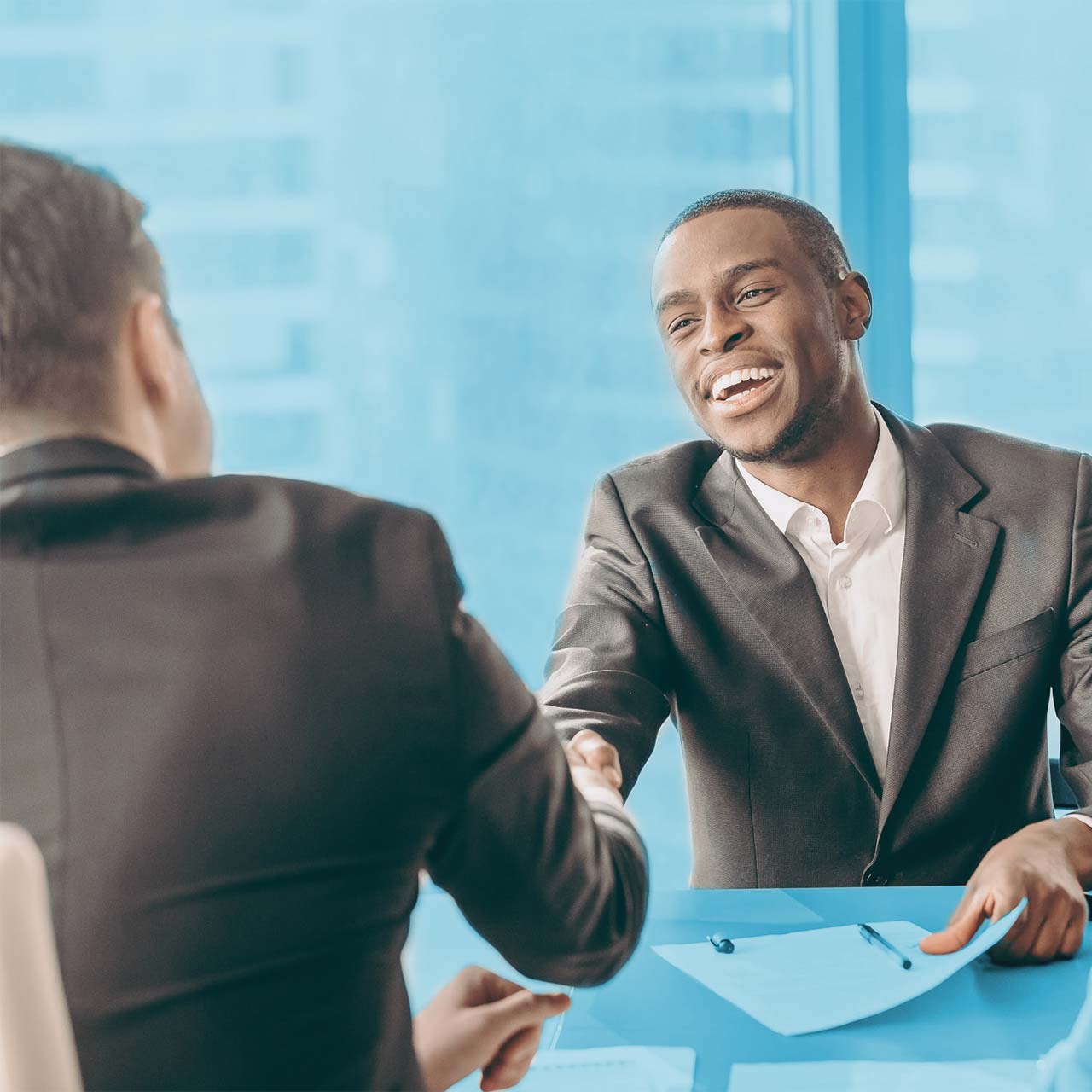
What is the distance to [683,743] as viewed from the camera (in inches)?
76.8

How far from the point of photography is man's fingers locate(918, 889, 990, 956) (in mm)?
1161

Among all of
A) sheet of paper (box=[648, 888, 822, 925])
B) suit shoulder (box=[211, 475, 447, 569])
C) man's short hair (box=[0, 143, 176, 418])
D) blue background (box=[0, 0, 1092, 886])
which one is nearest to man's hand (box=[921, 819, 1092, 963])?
sheet of paper (box=[648, 888, 822, 925])

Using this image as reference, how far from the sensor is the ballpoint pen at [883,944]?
114 cm

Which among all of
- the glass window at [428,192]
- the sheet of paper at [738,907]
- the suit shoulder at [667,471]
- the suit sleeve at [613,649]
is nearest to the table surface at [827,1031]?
the sheet of paper at [738,907]

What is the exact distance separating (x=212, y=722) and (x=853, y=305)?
66.9 inches

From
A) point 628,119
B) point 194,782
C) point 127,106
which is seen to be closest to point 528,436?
point 628,119

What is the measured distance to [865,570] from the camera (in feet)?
6.34

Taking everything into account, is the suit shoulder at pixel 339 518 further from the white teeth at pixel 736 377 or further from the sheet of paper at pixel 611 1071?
the white teeth at pixel 736 377

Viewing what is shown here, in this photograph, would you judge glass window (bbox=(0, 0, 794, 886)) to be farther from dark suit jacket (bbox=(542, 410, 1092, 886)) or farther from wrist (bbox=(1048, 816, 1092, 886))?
wrist (bbox=(1048, 816, 1092, 886))

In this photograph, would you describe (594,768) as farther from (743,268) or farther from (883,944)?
(743,268)

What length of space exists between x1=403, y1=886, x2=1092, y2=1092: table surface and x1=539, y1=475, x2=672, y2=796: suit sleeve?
0.35m

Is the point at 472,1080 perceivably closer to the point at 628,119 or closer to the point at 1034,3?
the point at 628,119

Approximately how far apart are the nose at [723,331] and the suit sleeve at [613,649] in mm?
287

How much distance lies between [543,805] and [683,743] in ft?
3.87
